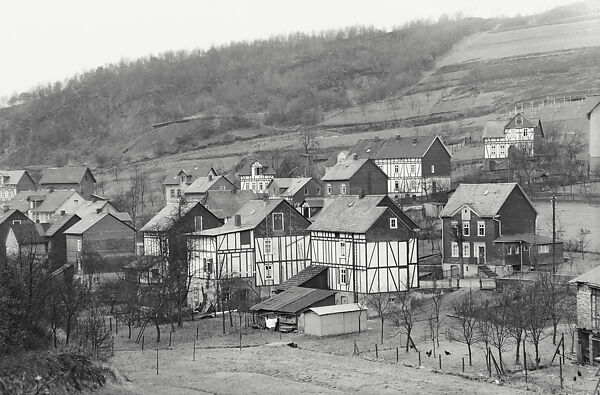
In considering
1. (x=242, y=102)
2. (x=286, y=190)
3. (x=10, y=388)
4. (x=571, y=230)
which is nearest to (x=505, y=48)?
(x=242, y=102)

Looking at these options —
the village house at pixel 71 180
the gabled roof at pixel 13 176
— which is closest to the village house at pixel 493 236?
the village house at pixel 71 180

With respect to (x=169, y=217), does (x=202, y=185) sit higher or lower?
higher

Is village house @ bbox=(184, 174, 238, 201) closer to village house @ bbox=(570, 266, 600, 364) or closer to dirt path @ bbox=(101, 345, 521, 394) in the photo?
dirt path @ bbox=(101, 345, 521, 394)

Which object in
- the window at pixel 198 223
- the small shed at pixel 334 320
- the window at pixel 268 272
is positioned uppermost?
the window at pixel 198 223

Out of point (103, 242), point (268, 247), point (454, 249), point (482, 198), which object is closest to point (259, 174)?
point (103, 242)

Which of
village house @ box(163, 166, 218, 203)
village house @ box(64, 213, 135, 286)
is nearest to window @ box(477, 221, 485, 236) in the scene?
village house @ box(64, 213, 135, 286)

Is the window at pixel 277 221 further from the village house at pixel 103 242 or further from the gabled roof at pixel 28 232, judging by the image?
the gabled roof at pixel 28 232

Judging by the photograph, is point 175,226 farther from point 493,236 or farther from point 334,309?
point 493,236
